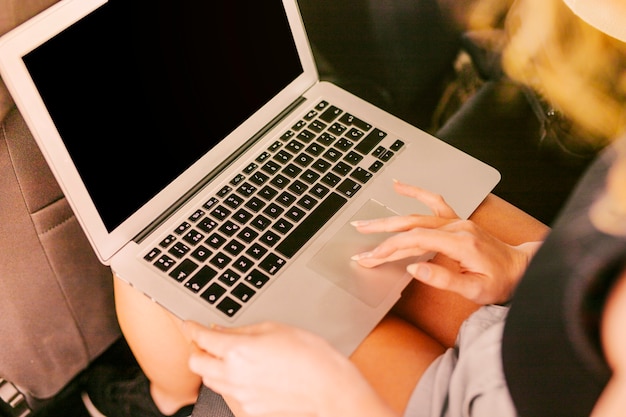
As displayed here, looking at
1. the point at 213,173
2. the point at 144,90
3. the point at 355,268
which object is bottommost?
the point at 355,268

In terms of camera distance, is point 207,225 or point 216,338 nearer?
point 216,338

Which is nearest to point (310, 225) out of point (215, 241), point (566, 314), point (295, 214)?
point (295, 214)

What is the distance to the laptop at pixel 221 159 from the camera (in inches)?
24.6

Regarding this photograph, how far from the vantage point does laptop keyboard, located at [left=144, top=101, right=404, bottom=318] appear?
0.69 metres

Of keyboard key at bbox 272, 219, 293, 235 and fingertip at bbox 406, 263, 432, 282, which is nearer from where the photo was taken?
fingertip at bbox 406, 263, 432, 282

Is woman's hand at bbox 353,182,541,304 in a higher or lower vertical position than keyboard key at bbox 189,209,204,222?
lower

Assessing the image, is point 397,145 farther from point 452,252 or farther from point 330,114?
point 452,252

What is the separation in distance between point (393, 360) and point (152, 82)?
1.52 feet

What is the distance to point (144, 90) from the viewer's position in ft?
2.28

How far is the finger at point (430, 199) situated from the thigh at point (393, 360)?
0.16 m

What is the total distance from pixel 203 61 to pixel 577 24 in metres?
0.65

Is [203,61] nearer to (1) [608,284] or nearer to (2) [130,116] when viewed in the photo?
(2) [130,116]

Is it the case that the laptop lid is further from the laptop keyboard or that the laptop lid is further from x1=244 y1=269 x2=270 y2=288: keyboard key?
x1=244 y1=269 x2=270 y2=288: keyboard key

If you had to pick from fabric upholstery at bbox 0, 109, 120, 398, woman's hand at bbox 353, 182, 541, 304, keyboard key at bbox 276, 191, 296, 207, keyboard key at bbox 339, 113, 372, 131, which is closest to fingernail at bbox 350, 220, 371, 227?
woman's hand at bbox 353, 182, 541, 304
